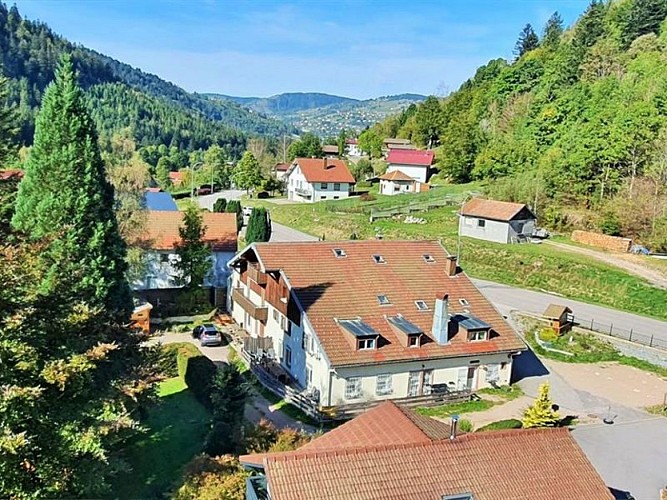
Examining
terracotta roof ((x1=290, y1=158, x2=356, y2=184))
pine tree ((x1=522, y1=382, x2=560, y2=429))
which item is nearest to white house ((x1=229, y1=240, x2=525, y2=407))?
pine tree ((x1=522, y1=382, x2=560, y2=429))

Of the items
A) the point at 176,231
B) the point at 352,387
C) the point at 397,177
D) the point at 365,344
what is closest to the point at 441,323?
the point at 365,344

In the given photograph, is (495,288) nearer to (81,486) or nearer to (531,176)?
(531,176)

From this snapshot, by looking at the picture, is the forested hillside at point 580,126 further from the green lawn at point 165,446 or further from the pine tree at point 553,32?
the green lawn at point 165,446

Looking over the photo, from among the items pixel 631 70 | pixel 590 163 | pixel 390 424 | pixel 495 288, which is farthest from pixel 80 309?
pixel 631 70

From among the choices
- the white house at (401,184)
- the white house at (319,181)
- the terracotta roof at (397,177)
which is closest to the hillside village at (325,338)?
the white house at (319,181)

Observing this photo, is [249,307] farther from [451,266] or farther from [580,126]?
[580,126]

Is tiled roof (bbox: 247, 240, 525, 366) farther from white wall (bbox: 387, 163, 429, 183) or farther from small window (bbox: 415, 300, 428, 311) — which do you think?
white wall (bbox: 387, 163, 429, 183)

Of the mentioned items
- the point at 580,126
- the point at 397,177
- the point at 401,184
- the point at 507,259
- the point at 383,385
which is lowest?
the point at 383,385
